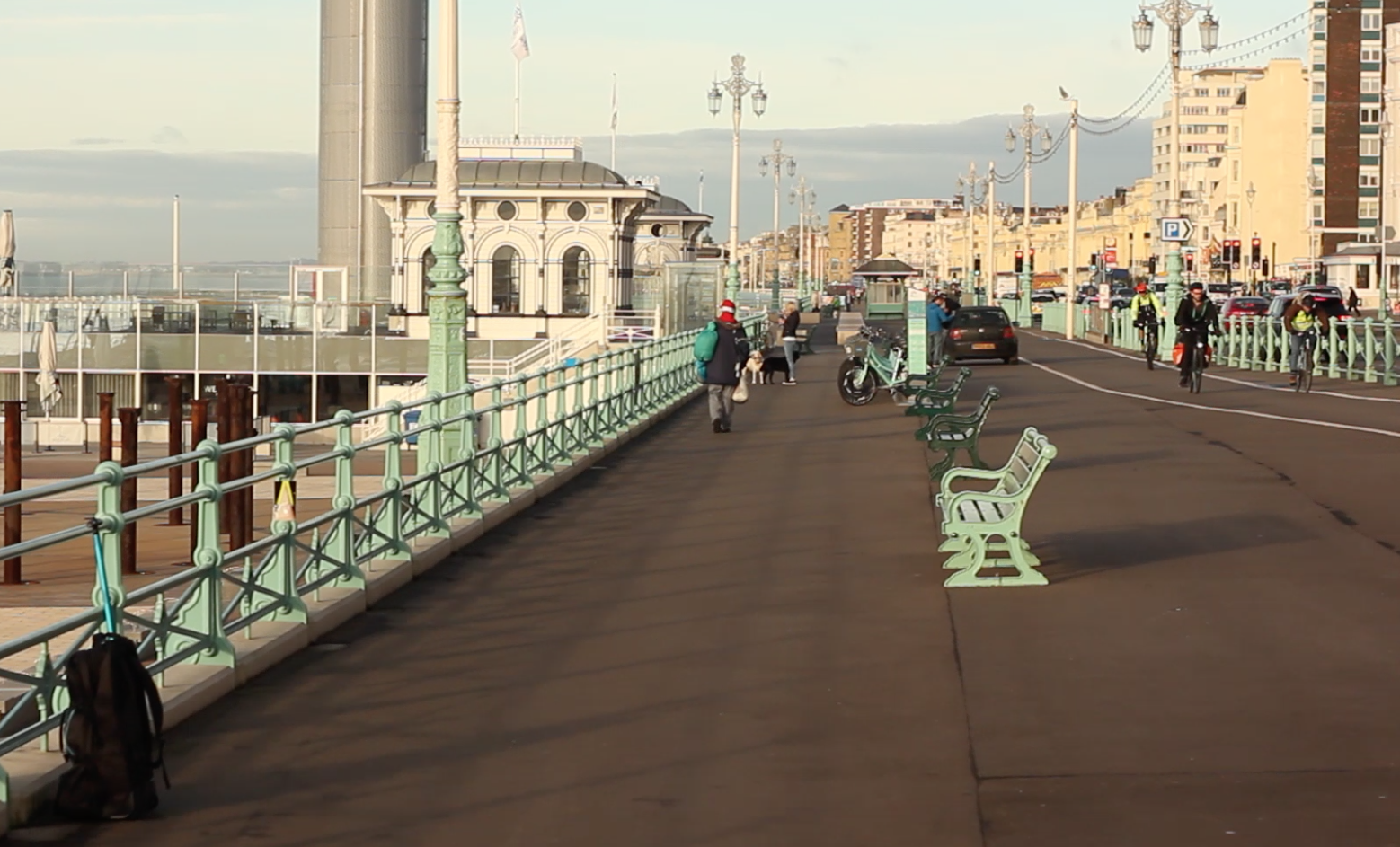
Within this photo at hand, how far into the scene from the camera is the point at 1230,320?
48344mm

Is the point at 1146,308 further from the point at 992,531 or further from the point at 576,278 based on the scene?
the point at 992,531

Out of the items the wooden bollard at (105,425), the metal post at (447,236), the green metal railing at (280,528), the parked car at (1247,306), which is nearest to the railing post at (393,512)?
the green metal railing at (280,528)

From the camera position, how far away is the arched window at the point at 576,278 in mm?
73312

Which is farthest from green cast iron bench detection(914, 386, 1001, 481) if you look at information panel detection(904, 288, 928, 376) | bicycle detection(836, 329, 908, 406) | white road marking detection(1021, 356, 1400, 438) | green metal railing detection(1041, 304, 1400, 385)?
green metal railing detection(1041, 304, 1400, 385)

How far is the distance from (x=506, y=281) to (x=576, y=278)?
2.54 meters

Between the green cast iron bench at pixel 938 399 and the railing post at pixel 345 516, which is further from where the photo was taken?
the green cast iron bench at pixel 938 399

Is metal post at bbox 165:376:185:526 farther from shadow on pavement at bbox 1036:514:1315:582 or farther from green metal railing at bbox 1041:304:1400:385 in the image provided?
shadow on pavement at bbox 1036:514:1315:582

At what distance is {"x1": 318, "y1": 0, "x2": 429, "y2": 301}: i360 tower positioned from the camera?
106 m

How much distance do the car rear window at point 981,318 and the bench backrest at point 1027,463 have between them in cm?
3652

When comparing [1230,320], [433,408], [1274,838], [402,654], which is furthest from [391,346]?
[1274,838]

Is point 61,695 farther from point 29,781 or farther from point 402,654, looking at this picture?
point 402,654

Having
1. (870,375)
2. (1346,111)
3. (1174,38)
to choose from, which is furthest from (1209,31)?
(1346,111)

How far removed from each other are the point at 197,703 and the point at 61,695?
1.05m

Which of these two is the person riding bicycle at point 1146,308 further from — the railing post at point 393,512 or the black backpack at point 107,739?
the black backpack at point 107,739
